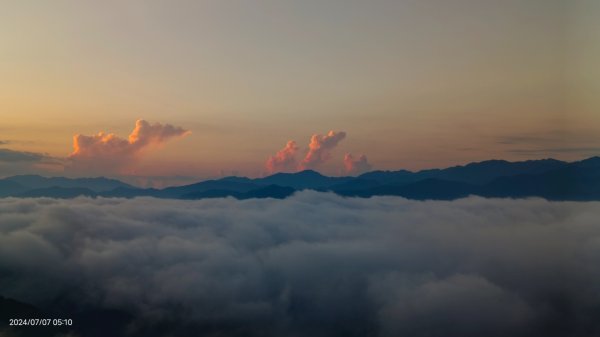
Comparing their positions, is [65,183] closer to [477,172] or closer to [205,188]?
[205,188]

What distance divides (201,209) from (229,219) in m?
13.4

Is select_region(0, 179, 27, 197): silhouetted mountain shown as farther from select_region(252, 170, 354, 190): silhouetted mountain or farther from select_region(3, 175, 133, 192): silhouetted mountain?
select_region(252, 170, 354, 190): silhouetted mountain

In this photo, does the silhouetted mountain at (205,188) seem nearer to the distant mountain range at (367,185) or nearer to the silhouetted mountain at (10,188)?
the distant mountain range at (367,185)

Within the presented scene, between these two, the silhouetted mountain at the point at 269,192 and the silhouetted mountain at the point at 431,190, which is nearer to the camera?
the silhouetted mountain at the point at 431,190

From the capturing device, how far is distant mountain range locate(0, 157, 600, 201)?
492ft

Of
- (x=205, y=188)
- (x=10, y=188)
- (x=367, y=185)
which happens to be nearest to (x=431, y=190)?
(x=367, y=185)

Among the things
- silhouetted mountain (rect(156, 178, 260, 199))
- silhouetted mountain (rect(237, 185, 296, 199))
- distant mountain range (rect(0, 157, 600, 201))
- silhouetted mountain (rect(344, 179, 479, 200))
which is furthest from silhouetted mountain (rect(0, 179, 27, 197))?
silhouetted mountain (rect(344, 179, 479, 200))

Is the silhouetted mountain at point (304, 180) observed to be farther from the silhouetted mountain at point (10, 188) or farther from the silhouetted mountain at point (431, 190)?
the silhouetted mountain at point (10, 188)

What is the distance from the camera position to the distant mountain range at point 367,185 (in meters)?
150

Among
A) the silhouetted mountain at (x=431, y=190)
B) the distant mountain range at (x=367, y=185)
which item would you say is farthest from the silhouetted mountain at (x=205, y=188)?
the silhouetted mountain at (x=431, y=190)

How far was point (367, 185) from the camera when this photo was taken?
6767 inches

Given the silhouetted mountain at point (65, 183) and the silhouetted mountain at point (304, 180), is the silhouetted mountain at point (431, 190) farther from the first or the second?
the silhouetted mountain at point (65, 183)

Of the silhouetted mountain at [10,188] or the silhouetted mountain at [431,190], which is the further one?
the silhouetted mountain at [10,188]

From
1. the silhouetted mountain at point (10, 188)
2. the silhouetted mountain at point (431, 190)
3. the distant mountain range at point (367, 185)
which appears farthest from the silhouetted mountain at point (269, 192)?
the silhouetted mountain at point (10, 188)
